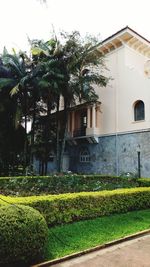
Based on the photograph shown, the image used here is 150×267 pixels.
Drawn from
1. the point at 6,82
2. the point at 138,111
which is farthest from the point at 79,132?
the point at 6,82

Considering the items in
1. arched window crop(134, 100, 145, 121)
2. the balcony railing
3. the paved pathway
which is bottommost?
the paved pathway

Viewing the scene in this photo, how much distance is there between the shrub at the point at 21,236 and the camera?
5293mm

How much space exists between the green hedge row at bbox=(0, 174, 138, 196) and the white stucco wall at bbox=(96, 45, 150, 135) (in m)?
7.00

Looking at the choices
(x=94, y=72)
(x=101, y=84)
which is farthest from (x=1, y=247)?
(x=94, y=72)

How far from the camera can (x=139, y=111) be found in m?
21.3

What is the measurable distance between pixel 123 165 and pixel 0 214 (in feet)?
55.0

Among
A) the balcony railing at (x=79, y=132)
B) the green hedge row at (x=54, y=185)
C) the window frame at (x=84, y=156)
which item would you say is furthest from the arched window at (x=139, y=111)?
the green hedge row at (x=54, y=185)

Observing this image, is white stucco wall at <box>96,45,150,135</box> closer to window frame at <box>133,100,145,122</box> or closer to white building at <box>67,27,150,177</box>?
white building at <box>67,27,150,177</box>

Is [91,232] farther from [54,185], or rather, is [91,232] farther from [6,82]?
[6,82]

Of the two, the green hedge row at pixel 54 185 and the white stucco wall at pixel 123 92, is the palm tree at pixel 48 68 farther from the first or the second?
the green hedge row at pixel 54 185

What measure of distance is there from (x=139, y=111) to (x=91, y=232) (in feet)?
49.1

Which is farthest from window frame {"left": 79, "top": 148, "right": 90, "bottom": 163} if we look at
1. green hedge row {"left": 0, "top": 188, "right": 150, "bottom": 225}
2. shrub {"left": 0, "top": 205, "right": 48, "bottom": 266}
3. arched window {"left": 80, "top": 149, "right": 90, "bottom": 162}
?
shrub {"left": 0, "top": 205, "right": 48, "bottom": 266}

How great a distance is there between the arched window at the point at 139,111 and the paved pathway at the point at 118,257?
14.8 meters

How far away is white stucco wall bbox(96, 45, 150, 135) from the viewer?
21.0 meters
